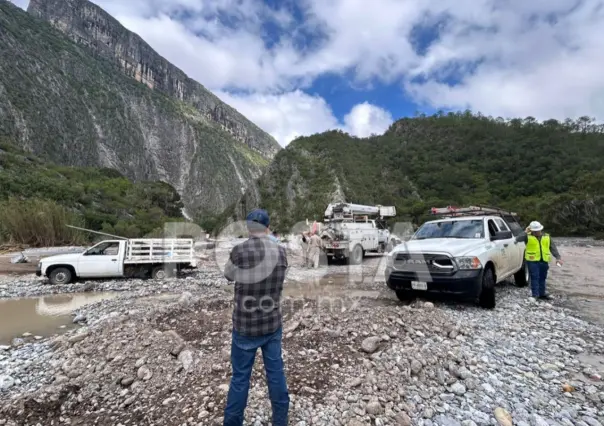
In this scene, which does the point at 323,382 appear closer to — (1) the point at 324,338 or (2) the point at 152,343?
(1) the point at 324,338

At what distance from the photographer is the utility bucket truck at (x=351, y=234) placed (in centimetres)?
1574

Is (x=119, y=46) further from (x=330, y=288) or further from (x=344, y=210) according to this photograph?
(x=330, y=288)

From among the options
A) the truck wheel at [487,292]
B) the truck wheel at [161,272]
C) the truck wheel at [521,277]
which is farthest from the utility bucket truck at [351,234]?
the truck wheel at [487,292]

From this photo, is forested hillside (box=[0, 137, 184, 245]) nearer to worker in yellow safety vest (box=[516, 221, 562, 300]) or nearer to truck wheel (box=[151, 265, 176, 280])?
truck wheel (box=[151, 265, 176, 280])

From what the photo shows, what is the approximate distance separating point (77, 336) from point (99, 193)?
4317 centimetres

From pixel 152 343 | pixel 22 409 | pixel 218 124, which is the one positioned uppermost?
pixel 218 124

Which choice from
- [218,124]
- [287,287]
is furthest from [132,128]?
[287,287]

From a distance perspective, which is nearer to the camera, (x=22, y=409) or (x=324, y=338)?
(x=22, y=409)

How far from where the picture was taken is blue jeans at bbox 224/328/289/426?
9.16 ft

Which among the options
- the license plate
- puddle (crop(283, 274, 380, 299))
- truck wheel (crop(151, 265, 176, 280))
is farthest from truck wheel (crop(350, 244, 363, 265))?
the license plate

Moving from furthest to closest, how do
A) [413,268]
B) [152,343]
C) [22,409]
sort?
1. [413,268]
2. [152,343]
3. [22,409]

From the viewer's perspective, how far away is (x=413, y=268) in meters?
7.11

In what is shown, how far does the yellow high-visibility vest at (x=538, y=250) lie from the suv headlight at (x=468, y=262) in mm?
2203

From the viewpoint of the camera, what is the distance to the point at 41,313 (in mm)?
8297
